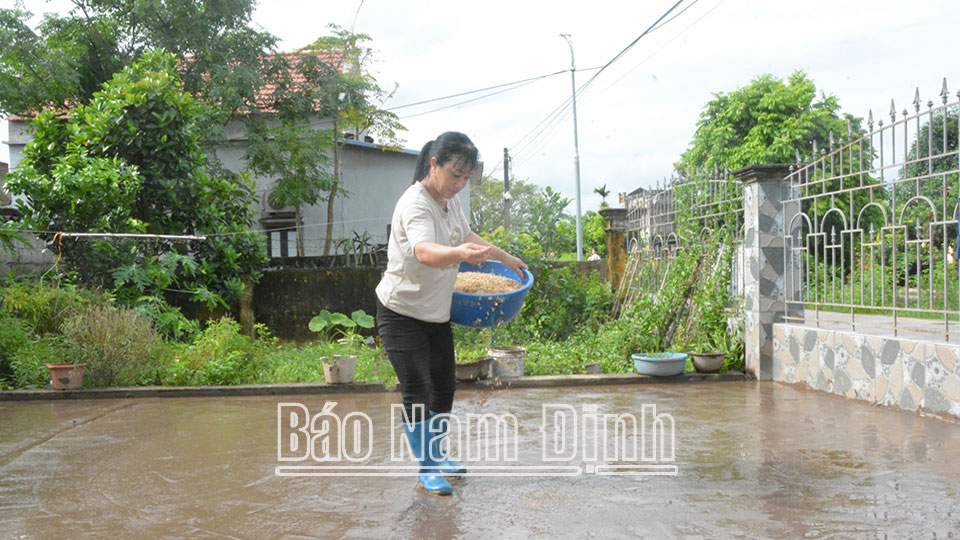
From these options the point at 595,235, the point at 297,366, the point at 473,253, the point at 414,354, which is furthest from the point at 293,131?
the point at 595,235

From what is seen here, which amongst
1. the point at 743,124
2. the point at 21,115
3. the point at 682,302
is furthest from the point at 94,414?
the point at 743,124

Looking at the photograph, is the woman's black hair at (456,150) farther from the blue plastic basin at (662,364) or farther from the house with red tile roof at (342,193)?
the house with red tile roof at (342,193)

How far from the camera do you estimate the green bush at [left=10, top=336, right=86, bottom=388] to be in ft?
22.3

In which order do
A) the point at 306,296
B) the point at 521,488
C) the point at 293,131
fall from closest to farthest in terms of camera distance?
the point at 521,488, the point at 306,296, the point at 293,131

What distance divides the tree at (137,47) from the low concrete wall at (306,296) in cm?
461

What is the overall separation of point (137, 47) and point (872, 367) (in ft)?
48.9

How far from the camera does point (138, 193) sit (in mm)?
9383

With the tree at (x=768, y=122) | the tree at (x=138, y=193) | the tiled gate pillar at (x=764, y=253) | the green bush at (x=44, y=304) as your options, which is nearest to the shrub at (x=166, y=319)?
the tree at (x=138, y=193)

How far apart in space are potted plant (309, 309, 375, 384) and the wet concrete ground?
4.85 ft

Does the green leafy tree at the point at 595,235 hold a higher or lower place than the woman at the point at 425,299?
higher

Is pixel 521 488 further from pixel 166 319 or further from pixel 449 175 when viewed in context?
pixel 166 319

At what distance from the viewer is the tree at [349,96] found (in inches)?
598

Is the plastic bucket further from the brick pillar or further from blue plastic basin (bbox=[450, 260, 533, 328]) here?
the brick pillar

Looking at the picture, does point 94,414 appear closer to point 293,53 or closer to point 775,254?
point 775,254
